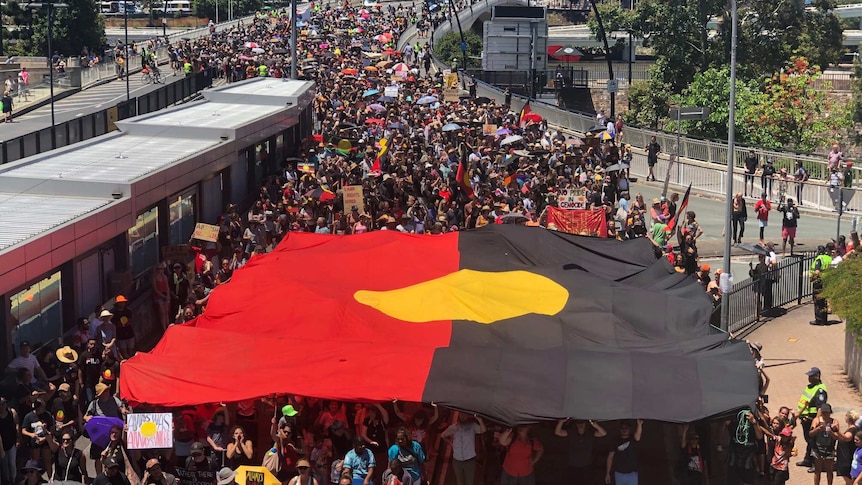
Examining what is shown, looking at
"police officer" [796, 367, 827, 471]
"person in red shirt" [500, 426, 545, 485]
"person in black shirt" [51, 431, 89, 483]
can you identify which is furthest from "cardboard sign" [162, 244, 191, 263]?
"police officer" [796, 367, 827, 471]

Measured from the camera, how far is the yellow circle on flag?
1401 cm

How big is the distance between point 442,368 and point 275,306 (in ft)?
10.8

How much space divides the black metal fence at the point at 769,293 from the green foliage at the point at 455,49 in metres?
60.8

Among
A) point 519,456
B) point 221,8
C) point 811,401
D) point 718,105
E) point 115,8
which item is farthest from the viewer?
point 115,8

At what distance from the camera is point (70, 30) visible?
300ft

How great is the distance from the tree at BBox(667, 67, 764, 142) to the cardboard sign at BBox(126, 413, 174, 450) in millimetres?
36914

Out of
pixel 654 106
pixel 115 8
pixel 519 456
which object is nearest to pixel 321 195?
pixel 519 456

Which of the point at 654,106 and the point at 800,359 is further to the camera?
the point at 654,106

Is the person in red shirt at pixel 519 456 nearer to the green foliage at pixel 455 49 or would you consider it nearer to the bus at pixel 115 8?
the green foliage at pixel 455 49

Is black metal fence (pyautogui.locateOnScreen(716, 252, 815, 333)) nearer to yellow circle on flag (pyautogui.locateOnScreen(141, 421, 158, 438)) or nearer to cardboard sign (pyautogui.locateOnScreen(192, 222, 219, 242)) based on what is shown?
cardboard sign (pyautogui.locateOnScreen(192, 222, 219, 242))

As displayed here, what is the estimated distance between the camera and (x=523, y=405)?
1484 cm

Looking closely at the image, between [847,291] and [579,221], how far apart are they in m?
7.52

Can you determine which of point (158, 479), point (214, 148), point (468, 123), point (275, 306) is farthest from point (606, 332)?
point (468, 123)

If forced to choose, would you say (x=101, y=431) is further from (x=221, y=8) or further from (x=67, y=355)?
(x=221, y=8)
